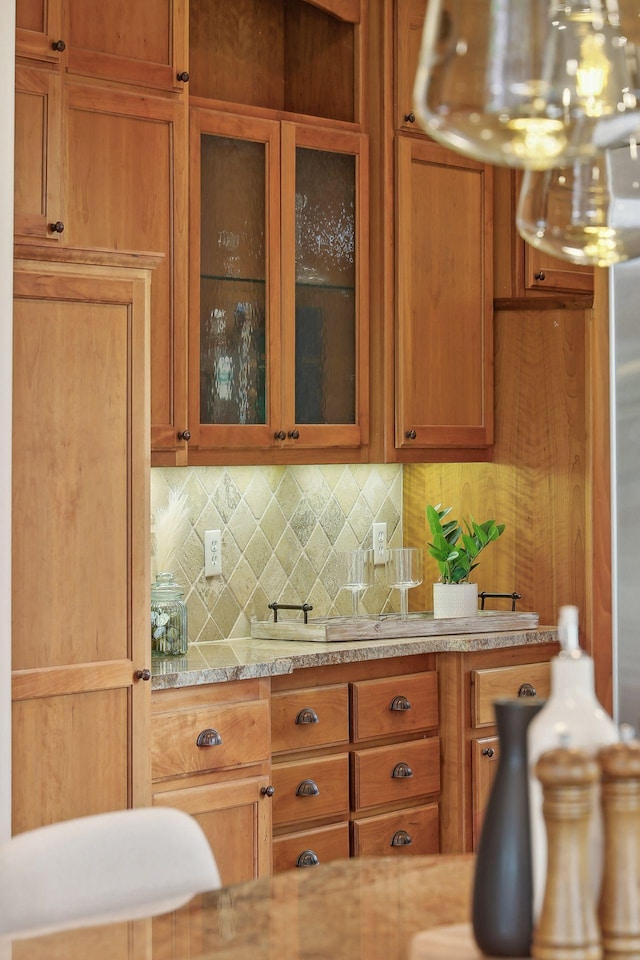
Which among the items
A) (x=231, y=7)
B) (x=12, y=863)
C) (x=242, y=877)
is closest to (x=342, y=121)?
(x=231, y=7)

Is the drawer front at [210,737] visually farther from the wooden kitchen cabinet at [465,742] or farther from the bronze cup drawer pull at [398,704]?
the wooden kitchen cabinet at [465,742]

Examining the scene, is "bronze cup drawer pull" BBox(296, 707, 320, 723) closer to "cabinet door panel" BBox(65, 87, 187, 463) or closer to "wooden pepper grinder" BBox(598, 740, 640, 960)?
"cabinet door panel" BBox(65, 87, 187, 463)

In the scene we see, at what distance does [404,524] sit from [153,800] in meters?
1.64

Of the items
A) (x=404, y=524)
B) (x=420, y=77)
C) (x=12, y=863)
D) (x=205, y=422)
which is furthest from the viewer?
(x=404, y=524)

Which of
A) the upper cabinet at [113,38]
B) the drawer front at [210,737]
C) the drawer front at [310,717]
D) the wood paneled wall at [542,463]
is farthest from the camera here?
the wood paneled wall at [542,463]

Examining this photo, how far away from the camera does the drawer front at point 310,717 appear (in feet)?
10.6

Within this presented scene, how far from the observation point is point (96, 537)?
9.14 feet

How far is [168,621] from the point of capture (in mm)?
3285

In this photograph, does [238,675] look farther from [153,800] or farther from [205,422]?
[205,422]

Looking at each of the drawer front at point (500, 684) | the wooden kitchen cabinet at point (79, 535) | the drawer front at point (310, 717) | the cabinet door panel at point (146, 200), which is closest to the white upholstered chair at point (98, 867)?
the wooden kitchen cabinet at point (79, 535)

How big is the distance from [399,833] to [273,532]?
0.96 m

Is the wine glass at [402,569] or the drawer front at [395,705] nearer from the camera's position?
the drawer front at [395,705]

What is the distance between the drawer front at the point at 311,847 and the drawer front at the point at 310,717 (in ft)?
0.73

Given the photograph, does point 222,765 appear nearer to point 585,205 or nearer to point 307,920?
point 307,920
